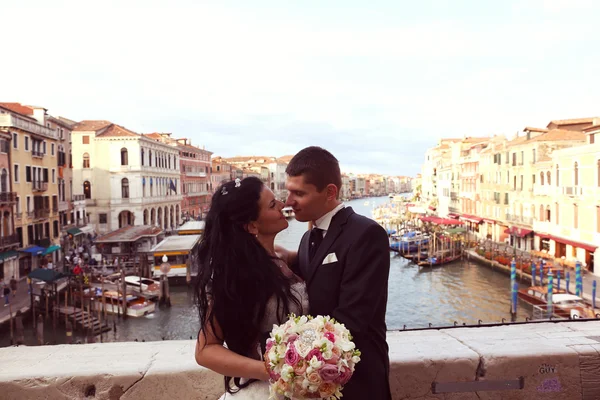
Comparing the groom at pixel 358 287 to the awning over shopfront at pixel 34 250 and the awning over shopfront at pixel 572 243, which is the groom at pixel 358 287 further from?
the awning over shopfront at pixel 572 243

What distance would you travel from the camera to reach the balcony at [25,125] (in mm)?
20266

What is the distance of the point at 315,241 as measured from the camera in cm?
182

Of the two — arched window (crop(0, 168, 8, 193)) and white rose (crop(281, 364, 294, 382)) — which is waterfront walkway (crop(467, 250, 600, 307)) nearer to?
white rose (crop(281, 364, 294, 382))

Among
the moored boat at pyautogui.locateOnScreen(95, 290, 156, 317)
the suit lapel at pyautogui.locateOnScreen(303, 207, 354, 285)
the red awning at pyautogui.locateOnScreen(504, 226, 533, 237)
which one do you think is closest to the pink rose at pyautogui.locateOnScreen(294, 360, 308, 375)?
the suit lapel at pyautogui.locateOnScreen(303, 207, 354, 285)

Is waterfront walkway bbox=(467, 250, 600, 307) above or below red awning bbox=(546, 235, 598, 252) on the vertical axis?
below

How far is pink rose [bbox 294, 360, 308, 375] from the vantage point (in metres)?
1.31

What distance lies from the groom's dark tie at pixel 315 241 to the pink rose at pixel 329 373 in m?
0.52

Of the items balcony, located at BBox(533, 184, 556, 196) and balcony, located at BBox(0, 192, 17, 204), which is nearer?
balcony, located at BBox(0, 192, 17, 204)

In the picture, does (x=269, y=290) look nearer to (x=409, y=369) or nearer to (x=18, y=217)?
(x=409, y=369)

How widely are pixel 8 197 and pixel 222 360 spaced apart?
21.6 metres

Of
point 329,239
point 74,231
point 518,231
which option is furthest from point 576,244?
point 74,231

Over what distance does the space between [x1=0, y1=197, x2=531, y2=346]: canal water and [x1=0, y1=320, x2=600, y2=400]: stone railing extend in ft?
43.4

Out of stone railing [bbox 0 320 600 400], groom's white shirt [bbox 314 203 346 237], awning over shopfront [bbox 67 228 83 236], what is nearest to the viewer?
groom's white shirt [bbox 314 203 346 237]

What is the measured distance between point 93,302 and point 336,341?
60.0 feet
